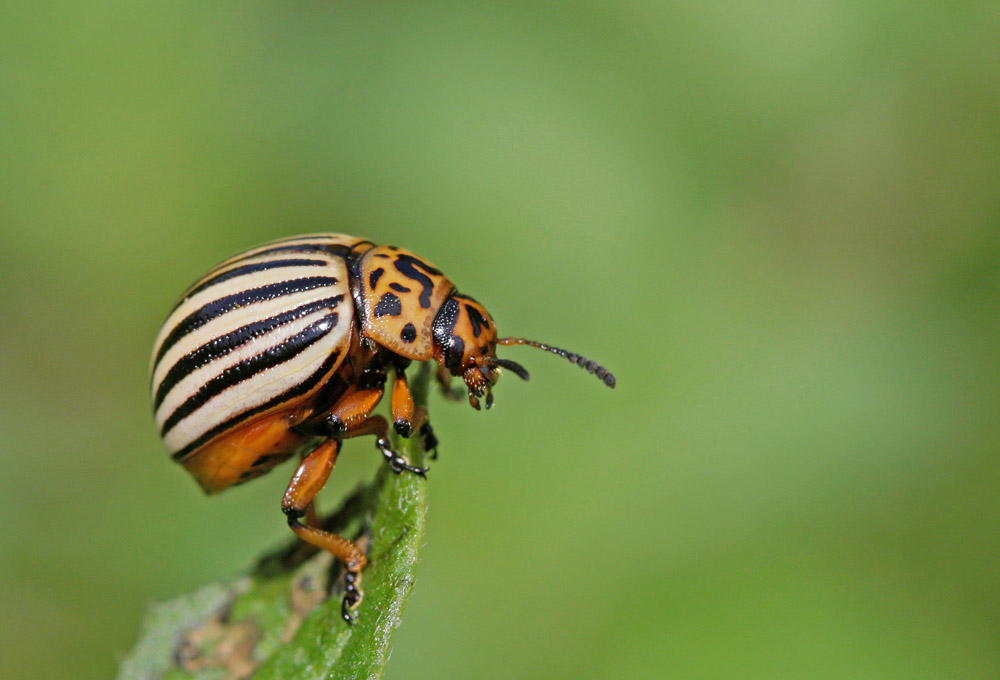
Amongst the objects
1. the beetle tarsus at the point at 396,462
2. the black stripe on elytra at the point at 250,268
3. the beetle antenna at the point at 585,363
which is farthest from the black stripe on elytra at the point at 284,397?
the beetle antenna at the point at 585,363

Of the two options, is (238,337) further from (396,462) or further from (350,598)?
(350,598)

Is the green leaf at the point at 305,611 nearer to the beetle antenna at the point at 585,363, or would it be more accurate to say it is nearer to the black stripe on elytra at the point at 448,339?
the black stripe on elytra at the point at 448,339

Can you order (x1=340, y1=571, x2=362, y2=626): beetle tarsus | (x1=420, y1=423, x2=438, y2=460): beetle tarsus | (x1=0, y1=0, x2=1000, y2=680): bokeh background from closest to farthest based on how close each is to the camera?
(x1=340, y1=571, x2=362, y2=626): beetle tarsus → (x1=420, y1=423, x2=438, y2=460): beetle tarsus → (x1=0, y1=0, x2=1000, y2=680): bokeh background

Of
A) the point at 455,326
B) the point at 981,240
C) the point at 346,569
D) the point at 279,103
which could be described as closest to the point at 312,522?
the point at 346,569

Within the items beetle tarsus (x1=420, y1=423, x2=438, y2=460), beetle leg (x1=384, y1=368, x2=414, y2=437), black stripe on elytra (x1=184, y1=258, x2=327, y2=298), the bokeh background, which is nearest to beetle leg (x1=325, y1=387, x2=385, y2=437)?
beetle leg (x1=384, y1=368, x2=414, y2=437)

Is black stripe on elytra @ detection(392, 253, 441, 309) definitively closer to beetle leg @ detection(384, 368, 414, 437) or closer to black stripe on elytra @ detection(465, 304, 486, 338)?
black stripe on elytra @ detection(465, 304, 486, 338)

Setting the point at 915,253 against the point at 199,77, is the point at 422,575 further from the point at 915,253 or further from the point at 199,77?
the point at 199,77

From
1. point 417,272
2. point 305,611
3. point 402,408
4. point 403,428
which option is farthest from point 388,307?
point 305,611

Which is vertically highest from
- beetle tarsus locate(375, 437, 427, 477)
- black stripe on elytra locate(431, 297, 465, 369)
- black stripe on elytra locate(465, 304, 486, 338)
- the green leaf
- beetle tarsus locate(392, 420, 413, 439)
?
black stripe on elytra locate(465, 304, 486, 338)
